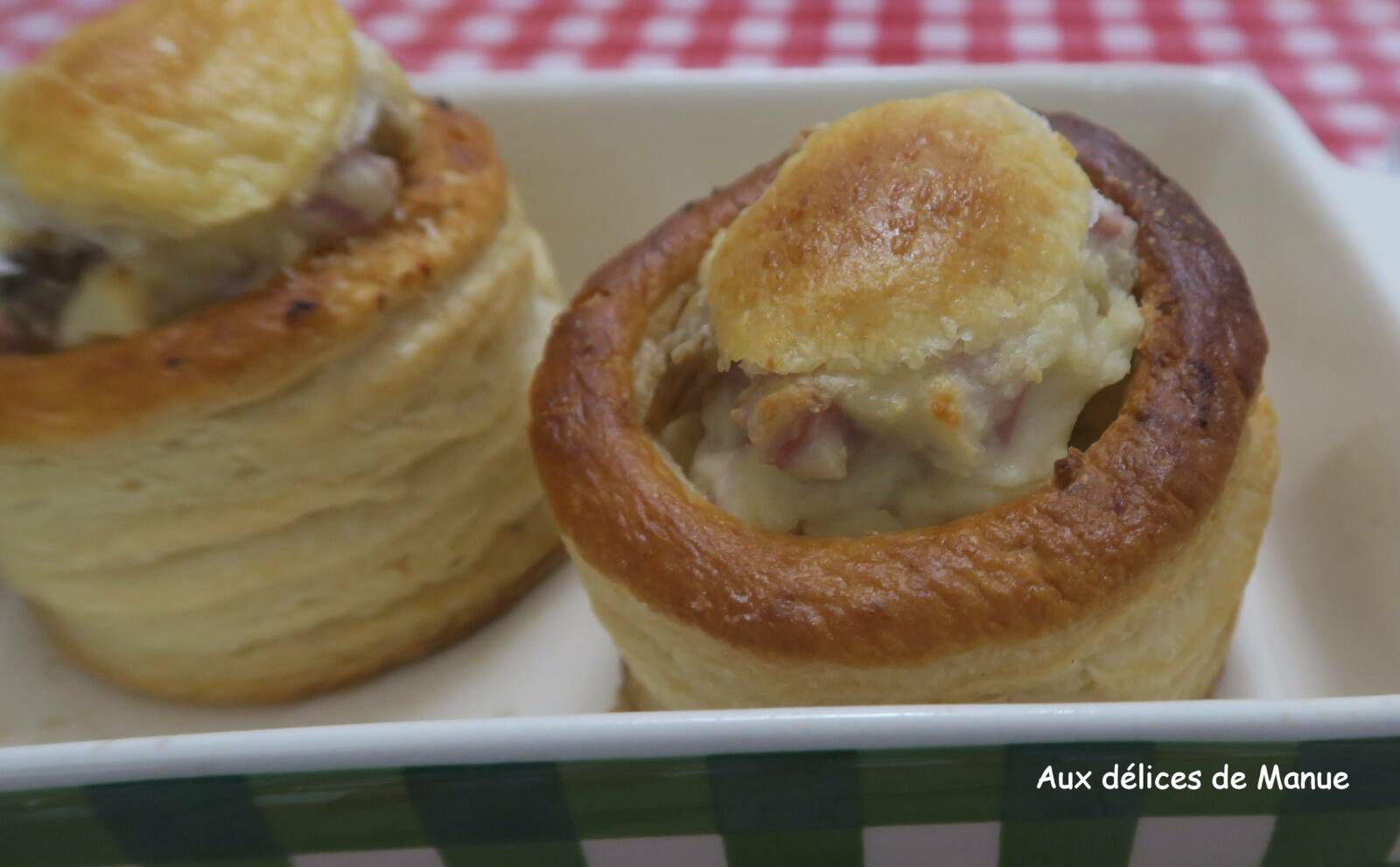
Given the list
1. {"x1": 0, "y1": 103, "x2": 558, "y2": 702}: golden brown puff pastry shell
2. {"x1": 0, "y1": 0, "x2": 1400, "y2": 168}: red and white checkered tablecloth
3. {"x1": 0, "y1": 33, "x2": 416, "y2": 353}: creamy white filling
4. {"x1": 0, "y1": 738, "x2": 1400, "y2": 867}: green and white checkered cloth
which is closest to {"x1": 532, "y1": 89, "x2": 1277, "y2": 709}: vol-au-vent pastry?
{"x1": 0, "y1": 738, "x2": 1400, "y2": 867}: green and white checkered cloth

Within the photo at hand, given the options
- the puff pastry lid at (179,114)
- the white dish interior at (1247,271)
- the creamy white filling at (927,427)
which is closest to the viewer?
the creamy white filling at (927,427)

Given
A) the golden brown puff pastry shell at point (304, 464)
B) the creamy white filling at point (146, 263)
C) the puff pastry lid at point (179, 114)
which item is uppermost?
the puff pastry lid at point (179, 114)

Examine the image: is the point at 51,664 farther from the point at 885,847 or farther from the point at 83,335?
the point at 885,847

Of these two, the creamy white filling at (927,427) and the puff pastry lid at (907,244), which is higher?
the puff pastry lid at (907,244)

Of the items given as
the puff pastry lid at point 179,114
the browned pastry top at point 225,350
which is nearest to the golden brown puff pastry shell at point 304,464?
the browned pastry top at point 225,350

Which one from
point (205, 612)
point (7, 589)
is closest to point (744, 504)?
point (205, 612)

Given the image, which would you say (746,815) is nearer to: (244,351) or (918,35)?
(244,351)

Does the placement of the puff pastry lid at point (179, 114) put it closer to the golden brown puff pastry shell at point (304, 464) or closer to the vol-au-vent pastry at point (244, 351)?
the vol-au-vent pastry at point (244, 351)
